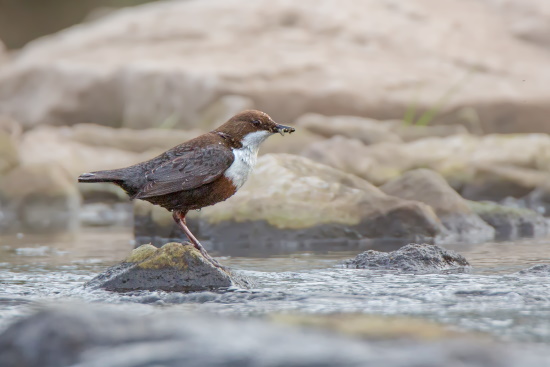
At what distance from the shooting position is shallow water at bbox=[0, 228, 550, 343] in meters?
3.92

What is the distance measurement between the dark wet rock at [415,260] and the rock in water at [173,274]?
3.02 ft

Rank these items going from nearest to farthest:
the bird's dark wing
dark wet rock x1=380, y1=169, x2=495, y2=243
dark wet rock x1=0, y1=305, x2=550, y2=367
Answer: dark wet rock x1=0, y1=305, x2=550, y2=367, the bird's dark wing, dark wet rock x1=380, y1=169, x2=495, y2=243

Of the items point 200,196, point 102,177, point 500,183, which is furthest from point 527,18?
point 102,177

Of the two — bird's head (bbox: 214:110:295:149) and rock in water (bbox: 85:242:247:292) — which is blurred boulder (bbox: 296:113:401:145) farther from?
rock in water (bbox: 85:242:247:292)

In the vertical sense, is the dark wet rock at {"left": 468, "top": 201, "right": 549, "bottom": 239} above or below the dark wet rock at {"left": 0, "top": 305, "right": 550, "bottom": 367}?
above

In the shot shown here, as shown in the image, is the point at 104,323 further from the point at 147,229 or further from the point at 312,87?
the point at 312,87

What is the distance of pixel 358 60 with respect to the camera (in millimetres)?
13539

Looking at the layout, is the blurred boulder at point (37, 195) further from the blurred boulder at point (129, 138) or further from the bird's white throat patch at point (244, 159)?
the bird's white throat patch at point (244, 159)

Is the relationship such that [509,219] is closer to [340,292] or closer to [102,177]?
[340,292]

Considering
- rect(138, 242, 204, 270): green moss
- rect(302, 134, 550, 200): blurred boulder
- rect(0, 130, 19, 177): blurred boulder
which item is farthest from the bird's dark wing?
rect(0, 130, 19, 177): blurred boulder

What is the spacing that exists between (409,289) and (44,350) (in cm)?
214

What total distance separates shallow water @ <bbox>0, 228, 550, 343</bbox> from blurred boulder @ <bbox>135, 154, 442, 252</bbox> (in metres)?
0.72

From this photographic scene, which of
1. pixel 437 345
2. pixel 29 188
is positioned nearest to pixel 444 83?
pixel 29 188

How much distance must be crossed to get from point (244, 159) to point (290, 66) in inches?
319
